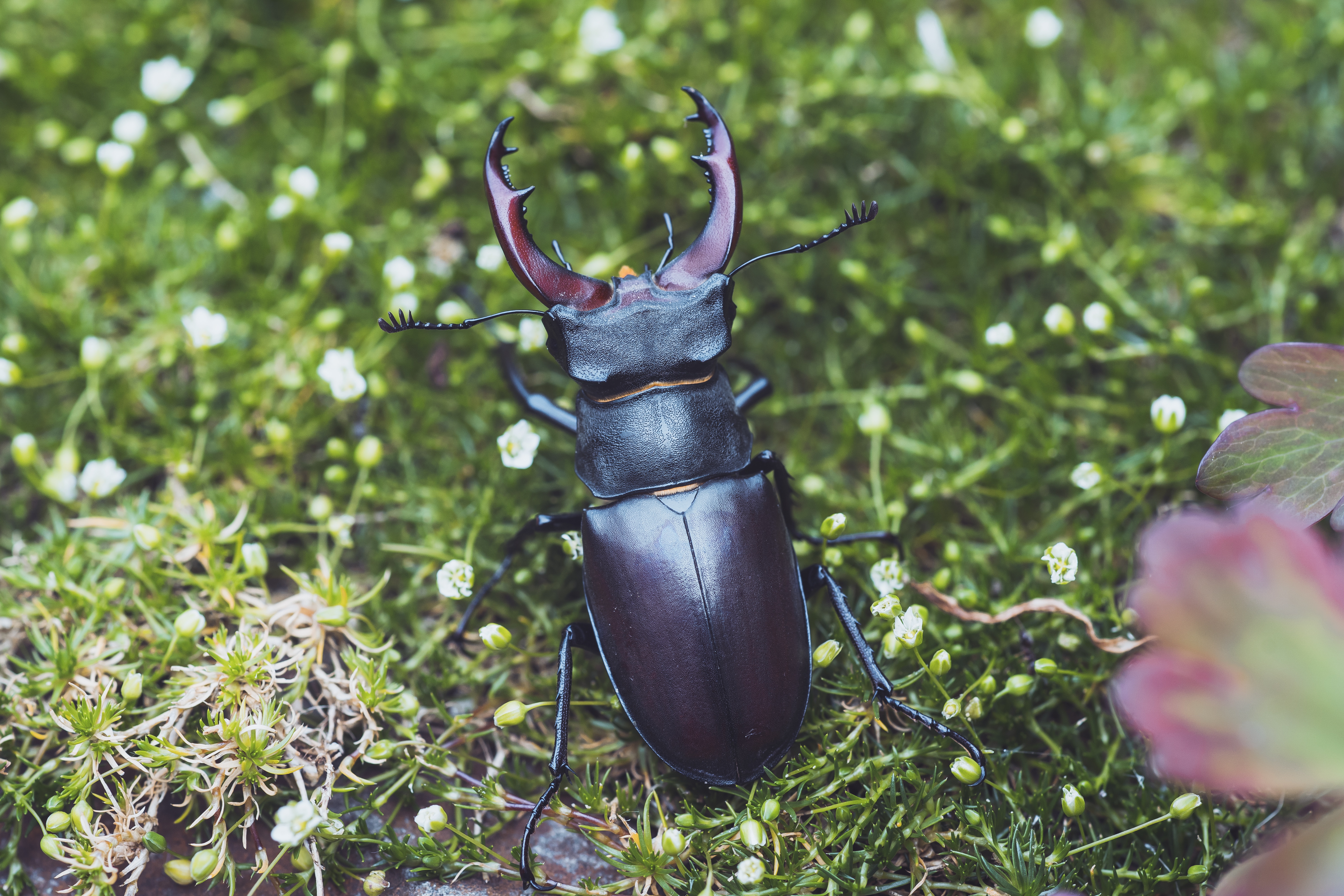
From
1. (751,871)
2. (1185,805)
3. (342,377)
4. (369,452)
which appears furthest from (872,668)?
(342,377)

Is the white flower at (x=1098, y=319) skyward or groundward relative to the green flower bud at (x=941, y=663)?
skyward

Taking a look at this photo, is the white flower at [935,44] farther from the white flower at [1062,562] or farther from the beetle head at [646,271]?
the white flower at [1062,562]

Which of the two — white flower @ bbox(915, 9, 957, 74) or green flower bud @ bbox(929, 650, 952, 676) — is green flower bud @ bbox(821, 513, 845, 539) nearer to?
green flower bud @ bbox(929, 650, 952, 676)

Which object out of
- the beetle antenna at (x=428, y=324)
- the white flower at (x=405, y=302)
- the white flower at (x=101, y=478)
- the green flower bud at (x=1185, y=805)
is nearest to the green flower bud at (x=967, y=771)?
the green flower bud at (x=1185, y=805)

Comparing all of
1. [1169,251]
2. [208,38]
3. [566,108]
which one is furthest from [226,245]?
[1169,251]

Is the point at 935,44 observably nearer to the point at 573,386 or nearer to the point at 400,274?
the point at 573,386

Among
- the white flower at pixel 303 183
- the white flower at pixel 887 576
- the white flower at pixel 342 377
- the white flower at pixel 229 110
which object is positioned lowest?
the white flower at pixel 887 576
